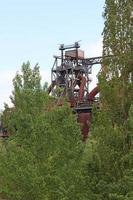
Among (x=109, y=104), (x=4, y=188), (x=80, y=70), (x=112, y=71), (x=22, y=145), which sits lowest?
(x=4, y=188)

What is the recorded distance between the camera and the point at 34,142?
71.3ft

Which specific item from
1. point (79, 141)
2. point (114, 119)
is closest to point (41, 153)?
point (79, 141)

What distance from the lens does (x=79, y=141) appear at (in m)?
22.1

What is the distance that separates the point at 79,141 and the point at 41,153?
1.77 m

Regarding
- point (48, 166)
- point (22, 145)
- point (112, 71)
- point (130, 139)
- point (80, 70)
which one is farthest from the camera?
point (80, 70)

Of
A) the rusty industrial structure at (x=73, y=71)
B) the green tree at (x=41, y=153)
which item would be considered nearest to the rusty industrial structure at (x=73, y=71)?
the rusty industrial structure at (x=73, y=71)

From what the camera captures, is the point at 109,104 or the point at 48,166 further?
the point at 48,166

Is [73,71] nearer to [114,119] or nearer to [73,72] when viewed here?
[73,72]

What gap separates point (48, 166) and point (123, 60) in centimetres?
557

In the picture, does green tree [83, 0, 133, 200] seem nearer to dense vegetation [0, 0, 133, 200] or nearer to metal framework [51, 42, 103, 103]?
dense vegetation [0, 0, 133, 200]

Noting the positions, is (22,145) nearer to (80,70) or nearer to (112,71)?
(112,71)

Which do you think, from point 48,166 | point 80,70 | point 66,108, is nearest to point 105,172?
point 48,166

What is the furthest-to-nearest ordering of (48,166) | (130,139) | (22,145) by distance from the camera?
(22,145)
(48,166)
(130,139)

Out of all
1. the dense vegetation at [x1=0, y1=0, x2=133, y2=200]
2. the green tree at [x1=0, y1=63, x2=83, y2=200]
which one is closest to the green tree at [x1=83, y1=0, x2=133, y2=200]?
the dense vegetation at [x1=0, y1=0, x2=133, y2=200]
